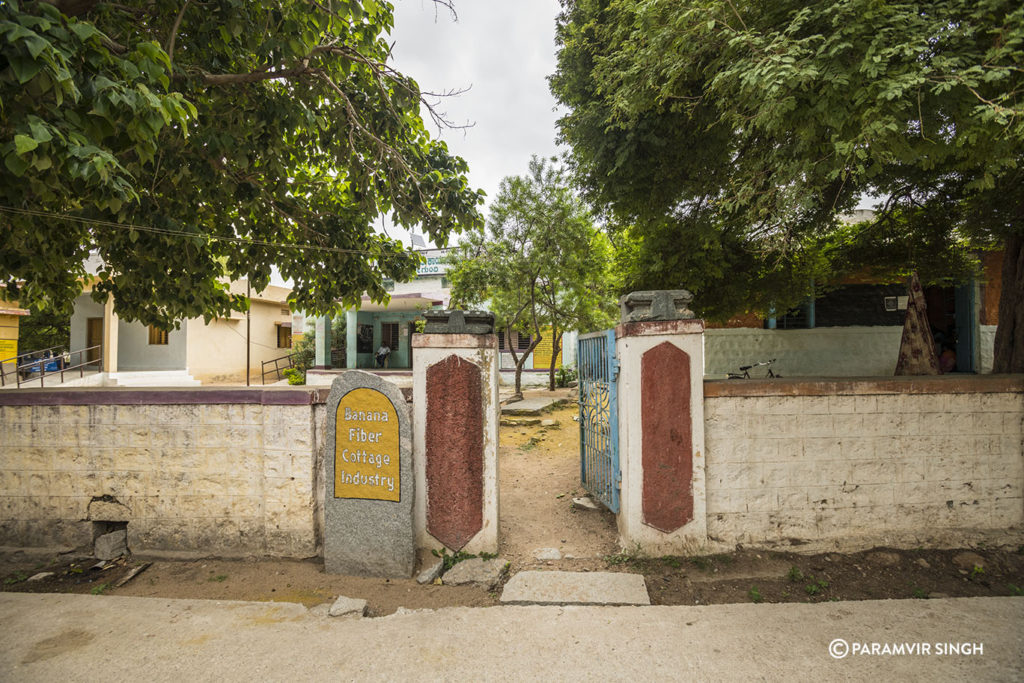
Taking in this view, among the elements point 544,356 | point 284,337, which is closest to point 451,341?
point 544,356

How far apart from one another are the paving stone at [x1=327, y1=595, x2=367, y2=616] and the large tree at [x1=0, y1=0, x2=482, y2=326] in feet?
9.71

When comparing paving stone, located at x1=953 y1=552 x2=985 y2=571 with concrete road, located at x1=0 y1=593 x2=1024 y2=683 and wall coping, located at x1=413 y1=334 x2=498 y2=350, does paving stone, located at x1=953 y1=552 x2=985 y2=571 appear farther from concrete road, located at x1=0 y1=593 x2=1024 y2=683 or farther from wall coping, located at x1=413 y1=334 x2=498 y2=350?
wall coping, located at x1=413 y1=334 x2=498 y2=350

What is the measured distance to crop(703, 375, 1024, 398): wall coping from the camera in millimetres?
3840

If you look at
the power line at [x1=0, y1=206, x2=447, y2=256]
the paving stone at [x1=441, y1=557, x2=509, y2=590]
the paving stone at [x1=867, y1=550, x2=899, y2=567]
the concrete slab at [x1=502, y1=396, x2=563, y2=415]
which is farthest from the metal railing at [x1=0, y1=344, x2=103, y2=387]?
the paving stone at [x1=867, y1=550, x2=899, y2=567]

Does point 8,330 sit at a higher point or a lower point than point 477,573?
higher

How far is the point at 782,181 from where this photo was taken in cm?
393

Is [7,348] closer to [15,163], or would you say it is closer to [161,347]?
[161,347]

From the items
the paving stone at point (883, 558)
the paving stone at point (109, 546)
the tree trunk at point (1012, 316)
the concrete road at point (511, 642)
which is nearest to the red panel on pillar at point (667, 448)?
the concrete road at point (511, 642)

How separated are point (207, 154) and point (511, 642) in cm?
500

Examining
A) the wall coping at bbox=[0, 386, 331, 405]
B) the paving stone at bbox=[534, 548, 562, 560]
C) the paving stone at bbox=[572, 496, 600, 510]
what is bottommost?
the paving stone at bbox=[534, 548, 562, 560]

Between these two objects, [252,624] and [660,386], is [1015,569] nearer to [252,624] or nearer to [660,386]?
[660,386]

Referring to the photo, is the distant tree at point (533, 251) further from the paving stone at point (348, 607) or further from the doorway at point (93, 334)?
the doorway at point (93, 334)

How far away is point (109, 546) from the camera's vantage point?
4008 millimetres

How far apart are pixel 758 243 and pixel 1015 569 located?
433cm
